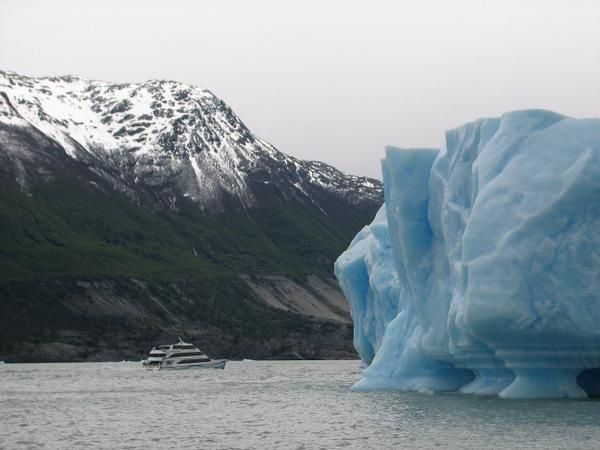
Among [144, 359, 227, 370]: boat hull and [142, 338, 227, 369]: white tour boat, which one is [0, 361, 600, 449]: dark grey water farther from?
[142, 338, 227, 369]: white tour boat

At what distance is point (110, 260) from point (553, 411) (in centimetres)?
14899

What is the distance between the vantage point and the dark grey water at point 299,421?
108 ft

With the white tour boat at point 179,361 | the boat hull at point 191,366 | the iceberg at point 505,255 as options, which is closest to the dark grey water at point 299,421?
the iceberg at point 505,255

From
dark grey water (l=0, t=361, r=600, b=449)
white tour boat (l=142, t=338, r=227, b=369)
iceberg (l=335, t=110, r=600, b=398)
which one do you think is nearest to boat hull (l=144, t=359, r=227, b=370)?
white tour boat (l=142, t=338, r=227, b=369)

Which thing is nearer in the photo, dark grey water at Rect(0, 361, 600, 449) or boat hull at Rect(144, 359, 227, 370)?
dark grey water at Rect(0, 361, 600, 449)

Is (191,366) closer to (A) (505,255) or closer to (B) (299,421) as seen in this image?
(B) (299,421)

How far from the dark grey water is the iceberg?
1415mm

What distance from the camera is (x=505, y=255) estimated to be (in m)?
38.5

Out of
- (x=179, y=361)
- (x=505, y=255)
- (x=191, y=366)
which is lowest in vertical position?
(x=505, y=255)

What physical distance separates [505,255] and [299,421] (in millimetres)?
8815

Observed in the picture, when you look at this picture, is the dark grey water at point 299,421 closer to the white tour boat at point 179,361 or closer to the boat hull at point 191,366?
the boat hull at point 191,366

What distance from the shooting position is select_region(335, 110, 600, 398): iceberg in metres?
38.0

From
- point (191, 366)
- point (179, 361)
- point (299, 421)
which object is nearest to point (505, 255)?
point (299, 421)

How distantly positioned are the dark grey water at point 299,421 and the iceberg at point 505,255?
141 centimetres
